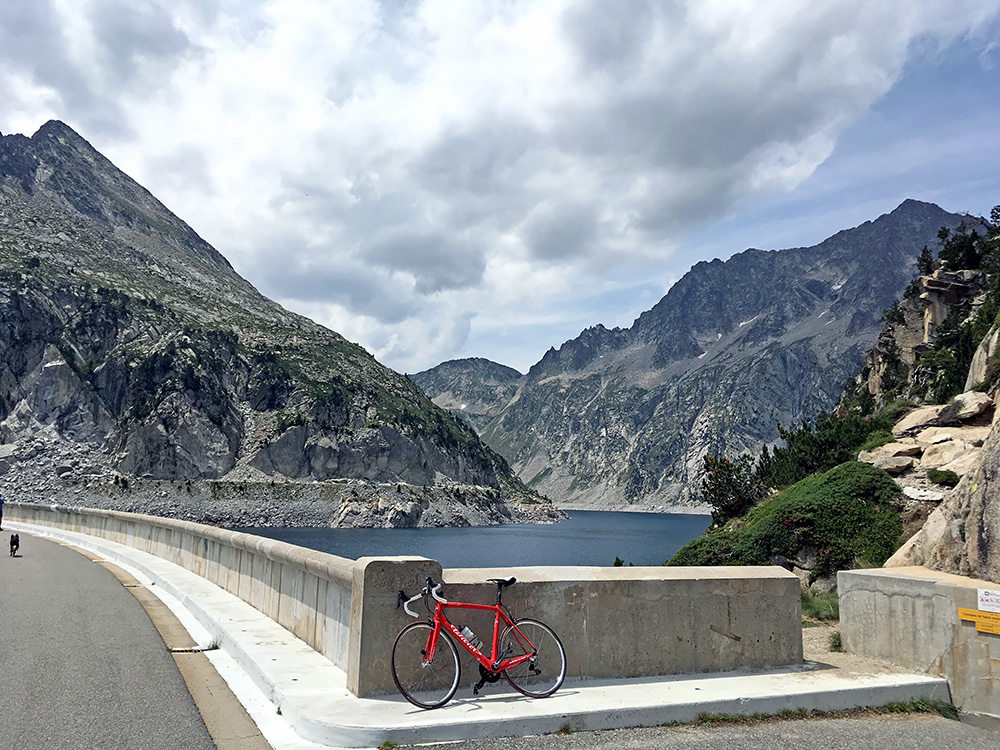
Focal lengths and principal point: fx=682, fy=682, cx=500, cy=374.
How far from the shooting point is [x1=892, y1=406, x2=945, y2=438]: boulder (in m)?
23.1

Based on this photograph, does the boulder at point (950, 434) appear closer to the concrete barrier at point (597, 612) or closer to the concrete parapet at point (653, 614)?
the concrete barrier at point (597, 612)

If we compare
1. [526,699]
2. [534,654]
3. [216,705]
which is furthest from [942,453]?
[216,705]

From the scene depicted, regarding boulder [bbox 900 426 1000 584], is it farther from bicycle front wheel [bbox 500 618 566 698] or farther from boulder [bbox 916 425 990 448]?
boulder [bbox 916 425 990 448]

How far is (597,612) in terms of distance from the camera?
770 centimetres

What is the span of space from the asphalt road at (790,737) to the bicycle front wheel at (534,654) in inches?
39.4

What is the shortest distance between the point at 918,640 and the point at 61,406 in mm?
148571

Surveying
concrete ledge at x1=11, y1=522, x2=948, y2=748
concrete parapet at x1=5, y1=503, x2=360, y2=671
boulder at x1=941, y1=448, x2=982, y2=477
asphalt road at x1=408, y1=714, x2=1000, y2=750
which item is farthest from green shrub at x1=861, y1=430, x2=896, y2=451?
concrete parapet at x1=5, y1=503, x2=360, y2=671

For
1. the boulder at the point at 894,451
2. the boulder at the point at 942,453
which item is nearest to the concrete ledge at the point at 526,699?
the boulder at the point at 942,453

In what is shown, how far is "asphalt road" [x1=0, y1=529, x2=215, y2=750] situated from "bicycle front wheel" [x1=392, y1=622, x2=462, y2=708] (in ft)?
5.89

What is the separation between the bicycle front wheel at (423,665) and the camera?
263 inches

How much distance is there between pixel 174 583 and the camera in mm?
15125

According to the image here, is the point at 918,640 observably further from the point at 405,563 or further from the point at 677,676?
the point at 405,563

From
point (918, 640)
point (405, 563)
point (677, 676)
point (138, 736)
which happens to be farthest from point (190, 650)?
point (918, 640)

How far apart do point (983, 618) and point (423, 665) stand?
6407 millimetres
